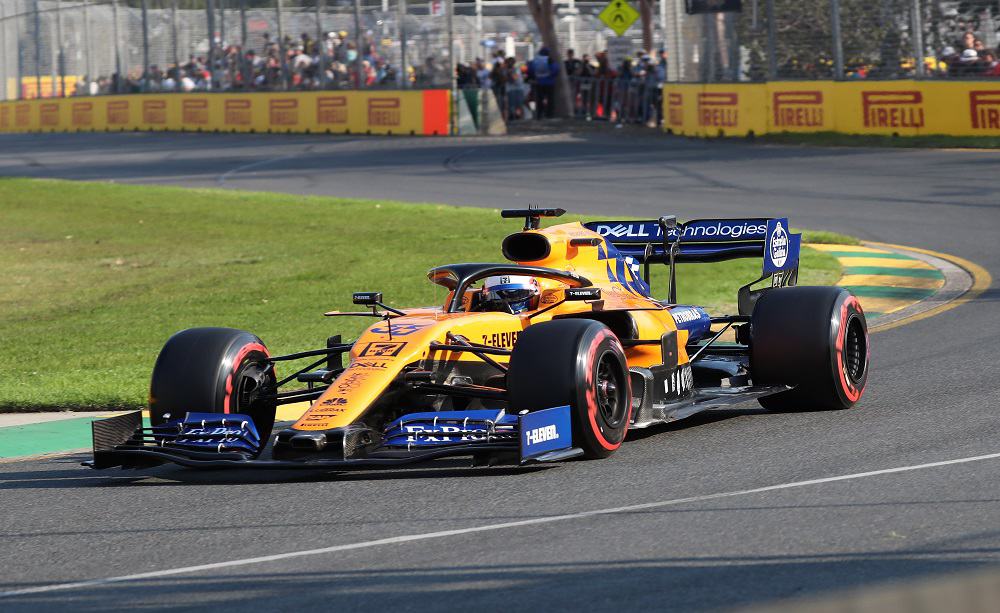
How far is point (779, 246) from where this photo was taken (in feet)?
35.0

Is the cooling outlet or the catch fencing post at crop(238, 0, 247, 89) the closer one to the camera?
the cooling outlet

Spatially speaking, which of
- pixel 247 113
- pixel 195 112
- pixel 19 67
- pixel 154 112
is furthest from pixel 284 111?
pixel 19 67

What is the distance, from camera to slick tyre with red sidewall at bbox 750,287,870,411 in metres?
9.42

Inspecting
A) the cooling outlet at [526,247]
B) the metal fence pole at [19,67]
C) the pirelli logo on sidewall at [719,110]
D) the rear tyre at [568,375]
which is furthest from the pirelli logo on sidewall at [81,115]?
the rear tyre at [568,375]

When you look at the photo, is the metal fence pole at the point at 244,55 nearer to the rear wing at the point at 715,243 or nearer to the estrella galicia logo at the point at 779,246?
the rear wing at the point at 715,243

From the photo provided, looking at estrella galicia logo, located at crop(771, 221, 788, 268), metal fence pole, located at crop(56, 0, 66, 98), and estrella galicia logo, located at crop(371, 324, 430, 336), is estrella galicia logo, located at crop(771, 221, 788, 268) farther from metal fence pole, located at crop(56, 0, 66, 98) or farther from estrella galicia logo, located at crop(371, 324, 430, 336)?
metal fence pole, located at crop(56, 0, 66, 98)

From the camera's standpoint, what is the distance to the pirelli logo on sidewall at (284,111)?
4369 cm

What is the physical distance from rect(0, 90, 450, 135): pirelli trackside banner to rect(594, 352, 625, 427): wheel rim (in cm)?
3102

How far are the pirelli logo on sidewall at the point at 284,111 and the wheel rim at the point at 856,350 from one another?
1381 inches

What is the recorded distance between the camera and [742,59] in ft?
106

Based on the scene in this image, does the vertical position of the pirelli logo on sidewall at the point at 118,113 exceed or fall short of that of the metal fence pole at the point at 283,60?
it falls short

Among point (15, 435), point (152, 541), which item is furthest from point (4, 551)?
point (15, 435)

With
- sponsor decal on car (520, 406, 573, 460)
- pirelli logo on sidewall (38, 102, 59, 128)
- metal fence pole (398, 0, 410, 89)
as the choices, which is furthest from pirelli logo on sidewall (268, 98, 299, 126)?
sponsor decal on car (520, 406, 573, 460)

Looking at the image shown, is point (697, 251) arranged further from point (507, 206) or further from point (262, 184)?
point (262, 184)
